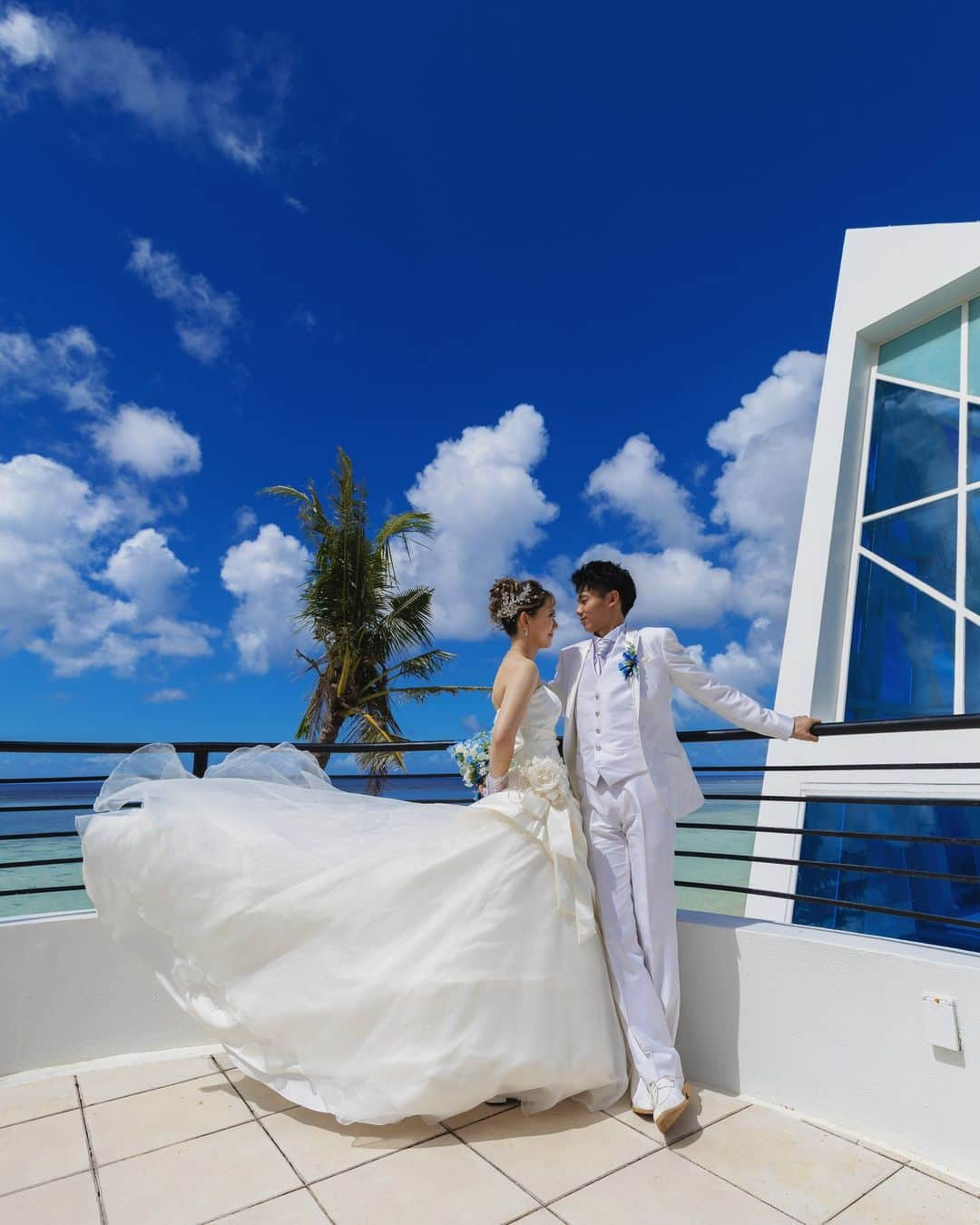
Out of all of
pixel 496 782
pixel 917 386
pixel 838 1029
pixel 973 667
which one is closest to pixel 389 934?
pixel 496 782

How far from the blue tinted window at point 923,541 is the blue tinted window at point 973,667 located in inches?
18.6

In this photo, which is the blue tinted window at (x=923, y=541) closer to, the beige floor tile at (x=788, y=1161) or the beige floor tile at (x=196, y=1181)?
the beige floor tile at (x=788, y=1161)

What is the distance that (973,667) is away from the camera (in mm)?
7461

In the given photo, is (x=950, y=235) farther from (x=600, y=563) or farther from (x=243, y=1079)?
(x=243, y=1079)

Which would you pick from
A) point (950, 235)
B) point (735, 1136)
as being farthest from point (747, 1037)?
point (950, 235)

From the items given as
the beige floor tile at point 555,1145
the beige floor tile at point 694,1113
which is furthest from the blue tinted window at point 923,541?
the beige floor tile at point 555,1145

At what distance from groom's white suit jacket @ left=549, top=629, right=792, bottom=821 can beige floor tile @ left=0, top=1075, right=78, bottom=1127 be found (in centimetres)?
270

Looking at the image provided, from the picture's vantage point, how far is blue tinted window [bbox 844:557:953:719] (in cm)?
776

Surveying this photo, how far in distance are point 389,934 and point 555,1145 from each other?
924 mm

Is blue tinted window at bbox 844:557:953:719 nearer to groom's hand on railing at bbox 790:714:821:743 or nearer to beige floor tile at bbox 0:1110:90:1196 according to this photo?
groom's hand on railing at bbox 790:714:821:743

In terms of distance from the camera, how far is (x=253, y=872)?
278 cm

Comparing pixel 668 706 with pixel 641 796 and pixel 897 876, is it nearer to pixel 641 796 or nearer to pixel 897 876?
pixel 641 796

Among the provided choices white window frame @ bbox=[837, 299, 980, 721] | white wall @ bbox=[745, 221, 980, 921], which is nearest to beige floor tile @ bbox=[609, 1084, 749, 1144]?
white wall @ bbox=[745, 221, 980, 921]

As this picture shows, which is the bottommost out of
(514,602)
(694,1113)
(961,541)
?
(694,1113)
